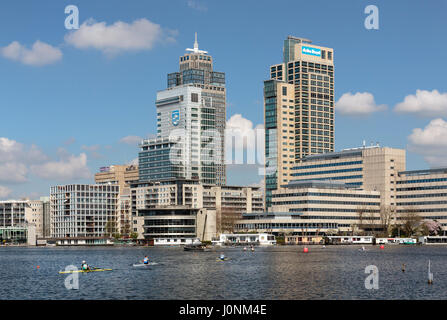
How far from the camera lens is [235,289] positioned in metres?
96.0

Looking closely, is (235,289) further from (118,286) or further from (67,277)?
(67,277)

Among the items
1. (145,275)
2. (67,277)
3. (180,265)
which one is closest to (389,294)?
(145,275)

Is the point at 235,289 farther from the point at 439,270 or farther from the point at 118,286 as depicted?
the point at 439,270

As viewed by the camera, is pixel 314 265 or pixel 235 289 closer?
pixel 235 289

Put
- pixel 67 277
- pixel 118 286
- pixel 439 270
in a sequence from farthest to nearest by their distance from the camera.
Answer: pixel 439 270
pixel 67 277
pixel 118 286
